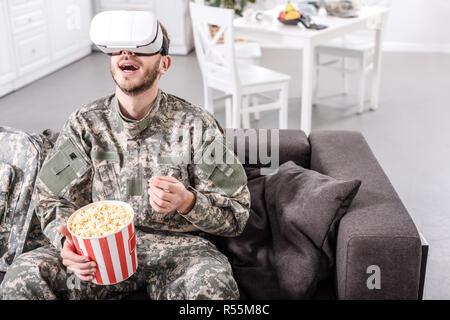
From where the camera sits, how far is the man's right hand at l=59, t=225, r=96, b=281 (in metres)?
1.38

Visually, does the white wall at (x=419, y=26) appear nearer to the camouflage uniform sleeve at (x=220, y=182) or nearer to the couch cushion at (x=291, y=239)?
the couch cushion at (x=291, y=239)

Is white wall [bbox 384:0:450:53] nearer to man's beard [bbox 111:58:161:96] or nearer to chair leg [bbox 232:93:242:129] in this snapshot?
chair leg [bbox 232:93:242:129]

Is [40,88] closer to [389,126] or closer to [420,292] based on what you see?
[389,126]

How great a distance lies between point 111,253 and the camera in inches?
53.7

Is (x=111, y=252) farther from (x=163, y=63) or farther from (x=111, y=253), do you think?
(x=163, y=63)

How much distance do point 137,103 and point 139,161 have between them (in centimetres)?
17

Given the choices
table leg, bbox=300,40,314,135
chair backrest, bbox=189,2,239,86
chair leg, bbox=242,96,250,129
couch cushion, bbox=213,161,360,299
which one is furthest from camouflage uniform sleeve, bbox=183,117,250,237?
chair leg, bbox=242,96,250,129

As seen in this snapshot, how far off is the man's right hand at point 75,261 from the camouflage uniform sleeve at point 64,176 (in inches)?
5.4

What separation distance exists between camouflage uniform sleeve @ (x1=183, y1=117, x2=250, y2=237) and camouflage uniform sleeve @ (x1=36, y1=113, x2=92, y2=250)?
0.32 metres

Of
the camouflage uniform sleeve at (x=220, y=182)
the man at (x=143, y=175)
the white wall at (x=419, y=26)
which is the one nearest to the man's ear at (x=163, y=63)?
the man at (x=143, y=175)

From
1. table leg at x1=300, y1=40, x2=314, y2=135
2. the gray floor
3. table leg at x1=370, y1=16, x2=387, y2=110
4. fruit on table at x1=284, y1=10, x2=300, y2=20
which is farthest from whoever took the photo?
table leg at x1=370, y1=16, x2=387, y2=110

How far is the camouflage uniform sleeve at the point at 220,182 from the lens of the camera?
1.59m

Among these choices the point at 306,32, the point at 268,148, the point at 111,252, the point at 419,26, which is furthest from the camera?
the point at 419,26

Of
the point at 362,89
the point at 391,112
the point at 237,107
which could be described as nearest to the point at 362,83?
the point at 362,89
